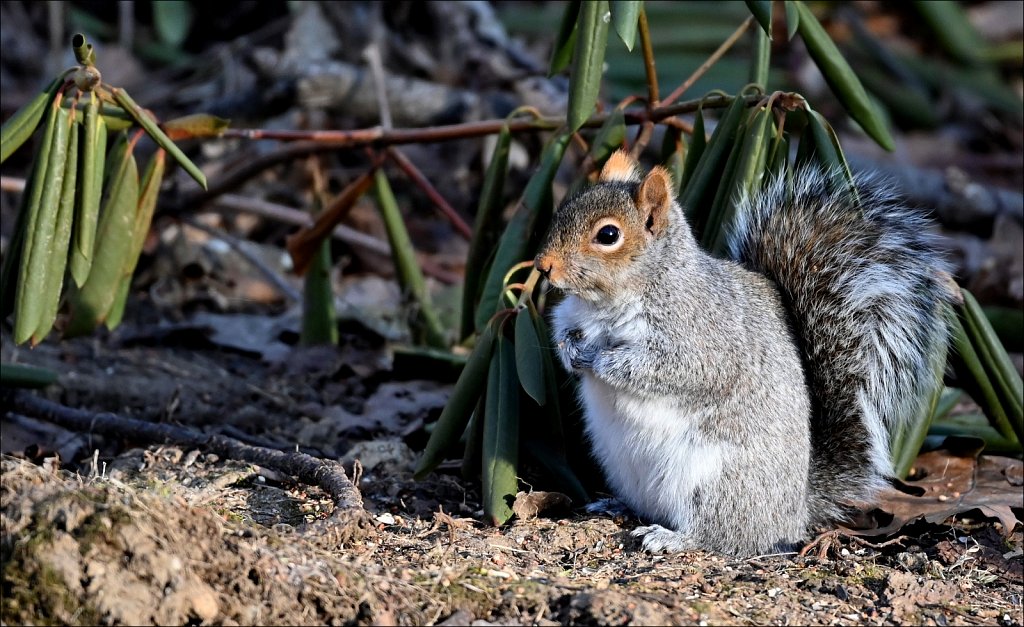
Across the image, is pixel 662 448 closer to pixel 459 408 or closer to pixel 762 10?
pixel 459 408

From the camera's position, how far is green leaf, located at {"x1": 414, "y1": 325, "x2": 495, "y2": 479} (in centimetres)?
270

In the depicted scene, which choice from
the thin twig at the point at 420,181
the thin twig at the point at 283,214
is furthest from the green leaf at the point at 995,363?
the thin twig at the point at 283,214

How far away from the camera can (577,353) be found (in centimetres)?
257

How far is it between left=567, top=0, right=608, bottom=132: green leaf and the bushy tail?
461mm

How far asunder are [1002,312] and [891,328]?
122 centimetres

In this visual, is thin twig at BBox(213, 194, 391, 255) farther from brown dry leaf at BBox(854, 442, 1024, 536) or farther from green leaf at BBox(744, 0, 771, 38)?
brown dry leaf at BBox(854, 442, 1024, 536)

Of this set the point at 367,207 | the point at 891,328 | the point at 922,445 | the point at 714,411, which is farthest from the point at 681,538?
the point at 367,207

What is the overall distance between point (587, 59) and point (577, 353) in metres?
0.68

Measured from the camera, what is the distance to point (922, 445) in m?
3.11

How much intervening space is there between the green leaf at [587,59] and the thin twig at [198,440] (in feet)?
3.14

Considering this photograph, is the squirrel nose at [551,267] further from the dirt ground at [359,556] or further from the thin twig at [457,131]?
the thin twig at [457,131]

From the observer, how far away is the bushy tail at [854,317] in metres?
2.66

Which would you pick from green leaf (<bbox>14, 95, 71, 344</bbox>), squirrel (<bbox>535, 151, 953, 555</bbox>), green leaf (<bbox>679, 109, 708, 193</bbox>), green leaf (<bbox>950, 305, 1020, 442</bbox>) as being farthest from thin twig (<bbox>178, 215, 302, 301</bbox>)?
green leaf (<bbox>950, 305, 1020, 442</bbox>)

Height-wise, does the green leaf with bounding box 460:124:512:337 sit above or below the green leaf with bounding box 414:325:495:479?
above
